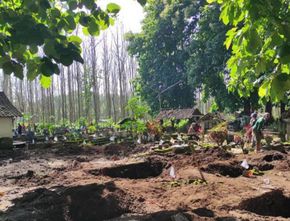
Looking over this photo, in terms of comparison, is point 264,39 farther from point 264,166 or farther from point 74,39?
point 264,166

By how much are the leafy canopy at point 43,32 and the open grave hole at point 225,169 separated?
790 cm

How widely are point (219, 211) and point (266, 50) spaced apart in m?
4.05

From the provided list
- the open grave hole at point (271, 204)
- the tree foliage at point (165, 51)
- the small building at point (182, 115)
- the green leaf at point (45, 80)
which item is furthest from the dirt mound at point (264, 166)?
the tree foliage at point (165, 51)

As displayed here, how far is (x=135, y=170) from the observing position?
13305 mm

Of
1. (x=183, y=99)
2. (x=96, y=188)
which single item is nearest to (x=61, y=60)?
(x=96, y=188)

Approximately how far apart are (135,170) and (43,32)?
9644mm

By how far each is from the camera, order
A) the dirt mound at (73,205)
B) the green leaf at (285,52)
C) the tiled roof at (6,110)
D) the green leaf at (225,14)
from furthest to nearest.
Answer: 1. the tiled roof at (6,110)
2. the dirt mound at (73,205)
3. the green leaf at (225,14)
4. the green leaf at (285,52)

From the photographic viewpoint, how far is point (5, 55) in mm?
4492

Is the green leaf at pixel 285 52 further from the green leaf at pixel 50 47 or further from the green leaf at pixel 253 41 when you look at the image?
the green leaf at pixel 50 47

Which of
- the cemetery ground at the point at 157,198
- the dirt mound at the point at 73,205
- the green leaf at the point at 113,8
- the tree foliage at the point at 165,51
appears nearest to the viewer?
the green leaf at the point at 113,8

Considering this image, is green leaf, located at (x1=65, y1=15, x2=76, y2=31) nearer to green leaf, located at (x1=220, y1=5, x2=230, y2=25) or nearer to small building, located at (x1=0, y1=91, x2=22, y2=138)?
green leaf, located at (x1=220, y1=5, x2=230, y2=25)

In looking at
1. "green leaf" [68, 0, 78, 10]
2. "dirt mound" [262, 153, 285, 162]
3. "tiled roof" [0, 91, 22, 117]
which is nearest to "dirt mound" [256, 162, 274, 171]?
Answer: "dirt mound" [262, 153, 285, 162]

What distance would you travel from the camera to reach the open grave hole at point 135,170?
12.8 metres

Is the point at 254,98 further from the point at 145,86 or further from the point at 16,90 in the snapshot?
the point at 16,90
